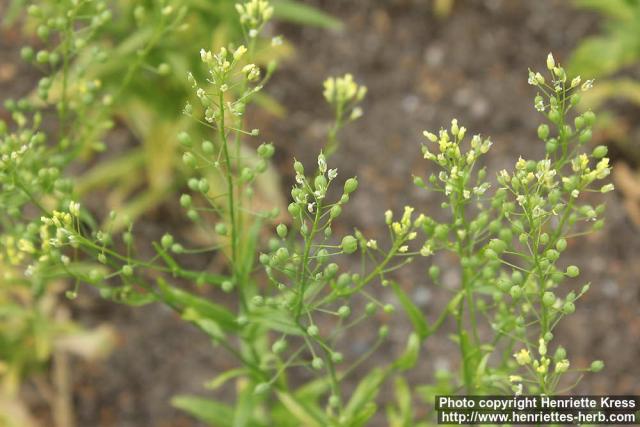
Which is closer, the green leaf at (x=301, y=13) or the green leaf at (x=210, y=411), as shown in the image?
the green leaf at (x=210, y=411)

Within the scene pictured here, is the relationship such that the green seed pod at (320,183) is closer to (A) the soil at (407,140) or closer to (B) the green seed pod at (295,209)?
(B) the green seed pod at (295,209)

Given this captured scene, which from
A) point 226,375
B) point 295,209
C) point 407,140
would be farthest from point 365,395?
point 407,140

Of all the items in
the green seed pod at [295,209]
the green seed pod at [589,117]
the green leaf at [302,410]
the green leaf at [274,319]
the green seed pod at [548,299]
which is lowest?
the green leaf at [302,410]

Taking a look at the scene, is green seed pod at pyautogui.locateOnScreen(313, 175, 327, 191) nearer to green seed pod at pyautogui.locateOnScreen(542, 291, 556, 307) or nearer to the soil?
green seed pod at pyautogui.locateOnScreen(542, 291, 556, 307)

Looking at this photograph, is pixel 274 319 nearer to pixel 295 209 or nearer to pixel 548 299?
pixel 295 209

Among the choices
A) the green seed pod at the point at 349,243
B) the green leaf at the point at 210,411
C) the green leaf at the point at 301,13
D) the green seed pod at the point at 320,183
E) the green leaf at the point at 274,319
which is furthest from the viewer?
the green leaf at the point at 301,13

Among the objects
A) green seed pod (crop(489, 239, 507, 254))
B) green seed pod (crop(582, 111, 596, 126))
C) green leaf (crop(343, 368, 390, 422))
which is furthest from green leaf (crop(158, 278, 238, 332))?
green seed pod (crop(582, 111, 596, 126))

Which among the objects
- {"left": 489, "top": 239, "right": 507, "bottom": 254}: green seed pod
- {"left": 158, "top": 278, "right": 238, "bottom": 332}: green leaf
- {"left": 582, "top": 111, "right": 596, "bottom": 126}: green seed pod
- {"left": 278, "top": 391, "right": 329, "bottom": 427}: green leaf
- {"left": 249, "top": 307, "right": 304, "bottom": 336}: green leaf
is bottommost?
{"left": 278, "top": 391, "right": 329, "bottom": 427}: green leaf

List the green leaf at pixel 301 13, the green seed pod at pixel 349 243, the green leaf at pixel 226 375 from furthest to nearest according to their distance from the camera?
the green leaf at pixel 301 13 → the green leaf at pixel 226 375 → the green seed pod at pixel 349 243

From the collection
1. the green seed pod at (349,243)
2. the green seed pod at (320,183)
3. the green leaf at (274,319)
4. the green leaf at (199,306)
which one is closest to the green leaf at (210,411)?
the green leaf at (199,306)
